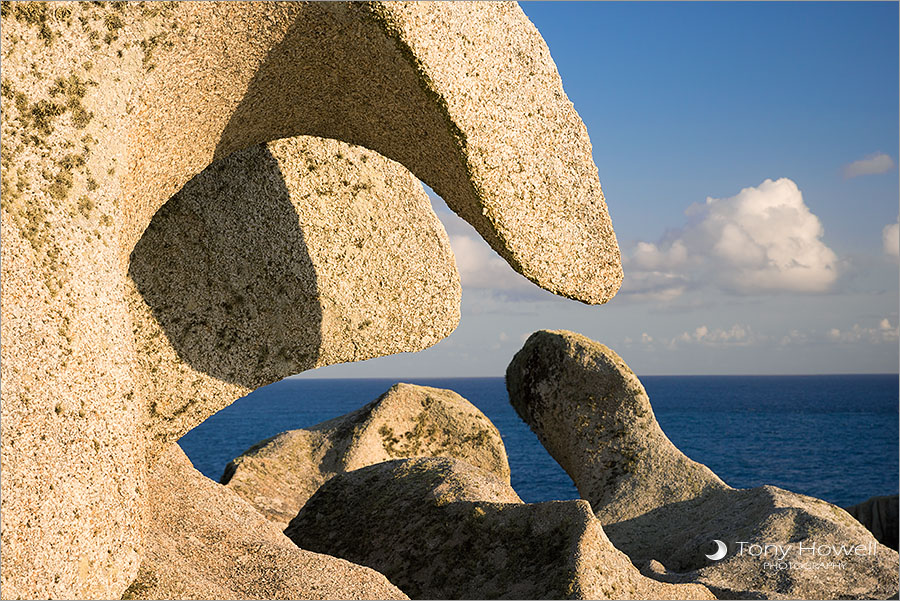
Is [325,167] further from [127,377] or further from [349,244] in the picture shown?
[127,377]

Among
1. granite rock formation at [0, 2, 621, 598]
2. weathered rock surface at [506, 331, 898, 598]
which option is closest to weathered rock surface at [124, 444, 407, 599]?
granite rock formation at [0, 2, 621, 598]

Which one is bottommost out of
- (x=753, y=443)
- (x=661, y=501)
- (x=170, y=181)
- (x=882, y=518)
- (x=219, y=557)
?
(x=753, y=443)

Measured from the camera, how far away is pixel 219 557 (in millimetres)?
6465

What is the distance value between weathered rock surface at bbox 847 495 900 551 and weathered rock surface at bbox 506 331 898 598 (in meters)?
8.26

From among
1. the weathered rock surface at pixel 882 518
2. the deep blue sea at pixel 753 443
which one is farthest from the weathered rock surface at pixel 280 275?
the deep blue sea at pixel 753 443

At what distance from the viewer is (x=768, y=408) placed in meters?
148

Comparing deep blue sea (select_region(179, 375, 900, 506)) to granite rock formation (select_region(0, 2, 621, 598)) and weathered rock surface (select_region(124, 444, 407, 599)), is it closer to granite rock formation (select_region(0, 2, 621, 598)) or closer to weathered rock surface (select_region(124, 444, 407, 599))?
weathered rock surface (select_region(124, 444, 407, 599))

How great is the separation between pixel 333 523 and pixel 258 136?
455 cm

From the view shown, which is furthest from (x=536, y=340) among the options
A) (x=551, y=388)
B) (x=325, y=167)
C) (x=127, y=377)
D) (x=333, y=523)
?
(x=127, y=377)

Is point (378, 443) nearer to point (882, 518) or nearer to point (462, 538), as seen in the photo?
point (462, 538)

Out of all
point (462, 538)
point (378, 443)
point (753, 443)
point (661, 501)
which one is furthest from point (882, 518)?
point (753, 443)

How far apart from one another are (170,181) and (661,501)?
39.8ft

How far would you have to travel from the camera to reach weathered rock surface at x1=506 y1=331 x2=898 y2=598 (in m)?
10.7

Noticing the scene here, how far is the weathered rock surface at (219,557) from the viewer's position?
569 cm
